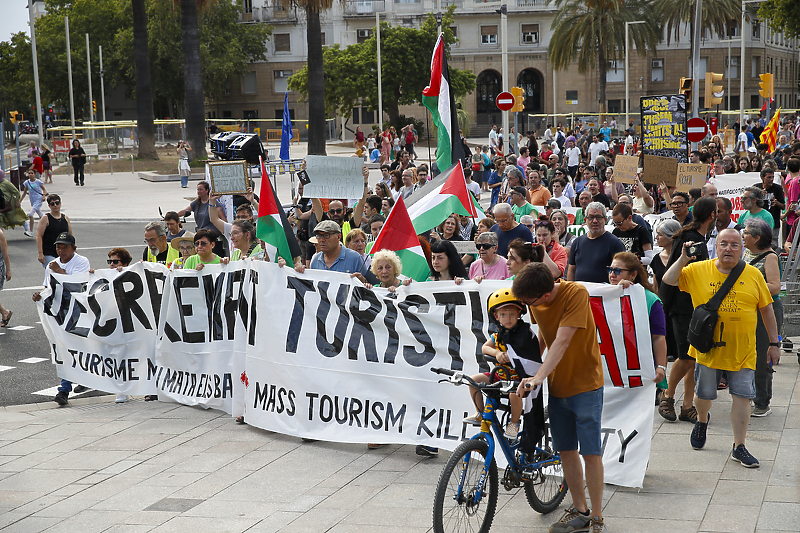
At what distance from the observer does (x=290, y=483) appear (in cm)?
594

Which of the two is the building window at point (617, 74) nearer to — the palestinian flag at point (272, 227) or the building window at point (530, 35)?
the building window at point (530, 35)

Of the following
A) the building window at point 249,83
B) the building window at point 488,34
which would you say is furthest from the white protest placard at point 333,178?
the building window at point 249,83

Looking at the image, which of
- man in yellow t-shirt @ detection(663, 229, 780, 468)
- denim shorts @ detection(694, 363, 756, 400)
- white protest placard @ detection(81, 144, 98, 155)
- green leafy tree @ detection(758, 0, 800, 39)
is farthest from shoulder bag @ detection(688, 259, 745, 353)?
white protest placard @ detection(81, 144, 98, 155)

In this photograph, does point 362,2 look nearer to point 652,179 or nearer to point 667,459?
point 652,179

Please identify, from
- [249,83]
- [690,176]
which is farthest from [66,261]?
[249,83]

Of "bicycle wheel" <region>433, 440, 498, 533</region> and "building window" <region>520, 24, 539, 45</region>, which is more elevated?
"building window" <region>520, 24, 539, 45</region>

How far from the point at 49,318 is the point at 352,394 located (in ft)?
13.5

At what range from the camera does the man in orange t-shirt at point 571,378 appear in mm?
4543

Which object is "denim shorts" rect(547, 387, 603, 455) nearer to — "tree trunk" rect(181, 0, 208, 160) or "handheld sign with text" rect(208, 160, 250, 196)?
"handheld sign with text" rect(208, 160, 250, 196)

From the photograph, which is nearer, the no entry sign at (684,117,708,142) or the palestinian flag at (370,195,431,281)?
the palestinian flag at (370,195,431,281)

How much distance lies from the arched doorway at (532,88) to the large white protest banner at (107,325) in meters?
66.1

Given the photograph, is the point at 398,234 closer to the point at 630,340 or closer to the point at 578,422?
the point at 630,340

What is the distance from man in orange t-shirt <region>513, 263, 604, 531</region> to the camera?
454 centimetres

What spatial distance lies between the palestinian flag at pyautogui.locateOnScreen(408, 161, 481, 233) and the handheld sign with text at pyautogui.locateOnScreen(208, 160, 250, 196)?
3786 millimetres
